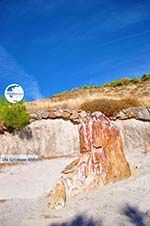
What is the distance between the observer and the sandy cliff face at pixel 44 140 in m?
17.0

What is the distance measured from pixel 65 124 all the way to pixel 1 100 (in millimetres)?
Result: 2744

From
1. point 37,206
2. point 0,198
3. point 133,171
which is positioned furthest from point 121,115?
point 37,206

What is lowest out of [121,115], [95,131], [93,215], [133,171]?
[93,215]

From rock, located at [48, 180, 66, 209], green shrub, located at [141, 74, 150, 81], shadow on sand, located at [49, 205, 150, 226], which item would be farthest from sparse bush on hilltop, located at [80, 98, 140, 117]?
green shrub, located at [141, 74, 150, 81]

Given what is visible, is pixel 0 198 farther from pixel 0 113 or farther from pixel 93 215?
pixel 0 113

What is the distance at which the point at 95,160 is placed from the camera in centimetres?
1063

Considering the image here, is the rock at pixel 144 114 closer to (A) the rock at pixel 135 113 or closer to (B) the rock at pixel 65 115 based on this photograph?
(A) the rock at pixel 135 113

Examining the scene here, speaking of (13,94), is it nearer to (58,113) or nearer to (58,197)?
(58,113)

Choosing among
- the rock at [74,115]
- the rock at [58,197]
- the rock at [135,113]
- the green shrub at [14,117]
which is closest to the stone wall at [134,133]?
the rock at [135,113]

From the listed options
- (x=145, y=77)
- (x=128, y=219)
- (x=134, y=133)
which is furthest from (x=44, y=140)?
(x=145, y=77)

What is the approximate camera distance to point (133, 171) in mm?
11297

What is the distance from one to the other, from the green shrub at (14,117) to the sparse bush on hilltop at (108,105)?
2.34m

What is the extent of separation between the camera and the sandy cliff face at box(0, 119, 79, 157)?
17.0 metres

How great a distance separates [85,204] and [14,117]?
913 cm
